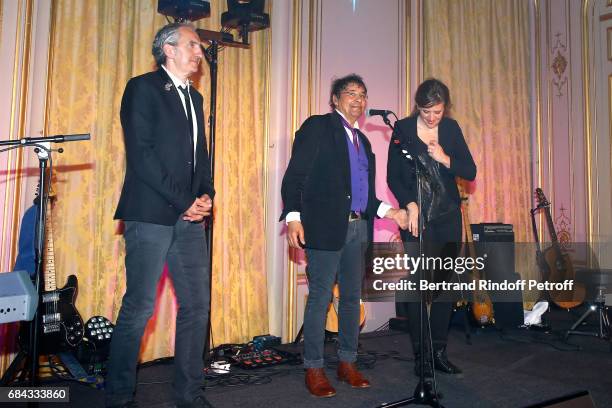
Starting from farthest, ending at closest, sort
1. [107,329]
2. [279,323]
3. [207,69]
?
[279,323] → [207,69] → [107,329]

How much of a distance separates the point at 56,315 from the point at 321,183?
162cm

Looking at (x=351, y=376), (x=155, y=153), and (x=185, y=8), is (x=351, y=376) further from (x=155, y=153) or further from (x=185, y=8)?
(x=185, y=8)

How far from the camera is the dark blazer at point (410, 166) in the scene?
3.17 metres

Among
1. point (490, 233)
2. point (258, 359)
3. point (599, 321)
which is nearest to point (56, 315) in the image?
point (258, 359)

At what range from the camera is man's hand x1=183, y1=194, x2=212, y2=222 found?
2.43 m

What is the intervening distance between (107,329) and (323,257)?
1393 millimetres

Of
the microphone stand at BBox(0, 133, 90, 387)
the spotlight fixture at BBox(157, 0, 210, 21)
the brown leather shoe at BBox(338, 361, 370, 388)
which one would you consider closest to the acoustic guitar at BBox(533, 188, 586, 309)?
the brown leather shoe at BBox(338, 361, 370, 388)

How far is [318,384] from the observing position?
9.40ft

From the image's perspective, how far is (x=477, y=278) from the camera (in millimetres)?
4848

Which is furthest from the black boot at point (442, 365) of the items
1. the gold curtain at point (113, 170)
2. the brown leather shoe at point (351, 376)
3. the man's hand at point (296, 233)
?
the gold curtain at point (113, 170)

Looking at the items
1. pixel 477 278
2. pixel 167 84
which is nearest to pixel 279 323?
pixel 477 278

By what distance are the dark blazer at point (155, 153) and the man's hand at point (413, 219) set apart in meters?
1.13

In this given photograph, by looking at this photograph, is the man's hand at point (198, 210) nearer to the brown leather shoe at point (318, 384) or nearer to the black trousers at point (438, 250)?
the brown leather shoe at point (318, 384)

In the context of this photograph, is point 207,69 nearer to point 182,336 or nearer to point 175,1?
point 175,1
